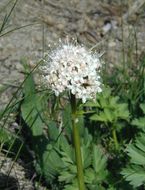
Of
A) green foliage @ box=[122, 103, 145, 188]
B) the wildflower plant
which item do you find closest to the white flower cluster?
the wildflower plant

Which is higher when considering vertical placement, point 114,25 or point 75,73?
point 114,25

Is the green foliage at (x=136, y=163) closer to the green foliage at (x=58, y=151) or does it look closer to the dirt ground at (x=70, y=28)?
the green foliage at (x=58, y=151)

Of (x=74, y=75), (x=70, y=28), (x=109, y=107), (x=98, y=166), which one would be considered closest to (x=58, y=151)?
(x=98, y=166)

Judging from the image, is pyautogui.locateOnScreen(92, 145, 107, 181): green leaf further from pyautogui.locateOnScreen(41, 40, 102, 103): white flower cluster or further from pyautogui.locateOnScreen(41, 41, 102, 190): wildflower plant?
pyautogui.locateOnScreen(41, 40, 102, 103): white flower cluster

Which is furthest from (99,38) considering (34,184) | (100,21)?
(34,184)

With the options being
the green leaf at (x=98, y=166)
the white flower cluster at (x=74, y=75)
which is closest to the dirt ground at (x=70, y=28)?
the green leaf at (x=98, y=166)

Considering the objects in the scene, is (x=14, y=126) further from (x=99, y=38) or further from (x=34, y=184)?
(x=99, y=38)
